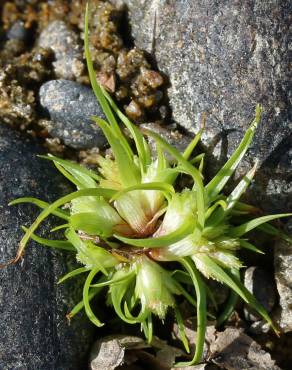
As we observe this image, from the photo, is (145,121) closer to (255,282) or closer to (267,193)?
(267,193)

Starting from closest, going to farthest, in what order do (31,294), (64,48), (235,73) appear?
(31,294), (235,73), (64,48)

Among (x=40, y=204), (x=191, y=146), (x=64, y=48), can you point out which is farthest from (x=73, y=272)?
(x=64, y=48)

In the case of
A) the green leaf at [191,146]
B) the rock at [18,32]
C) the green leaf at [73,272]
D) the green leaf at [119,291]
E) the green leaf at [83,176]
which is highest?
the rock at [18,32]

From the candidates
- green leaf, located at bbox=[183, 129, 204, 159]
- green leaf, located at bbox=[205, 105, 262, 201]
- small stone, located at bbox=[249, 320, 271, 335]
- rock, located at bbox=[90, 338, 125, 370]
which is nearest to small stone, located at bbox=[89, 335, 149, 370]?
rock, located at bbox=[90, 338, 125, 370]

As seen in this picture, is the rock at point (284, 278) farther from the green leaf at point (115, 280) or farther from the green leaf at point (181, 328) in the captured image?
the green leaf at point (115, 280)

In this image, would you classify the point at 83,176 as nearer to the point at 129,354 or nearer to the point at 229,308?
the point at 129,354

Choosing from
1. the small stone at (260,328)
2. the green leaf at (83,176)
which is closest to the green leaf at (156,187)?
the green leaf at (83,176)

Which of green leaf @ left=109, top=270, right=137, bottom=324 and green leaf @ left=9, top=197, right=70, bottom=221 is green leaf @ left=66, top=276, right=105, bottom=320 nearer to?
green leaf @ left=109, top=270, right=137, bottom=324
